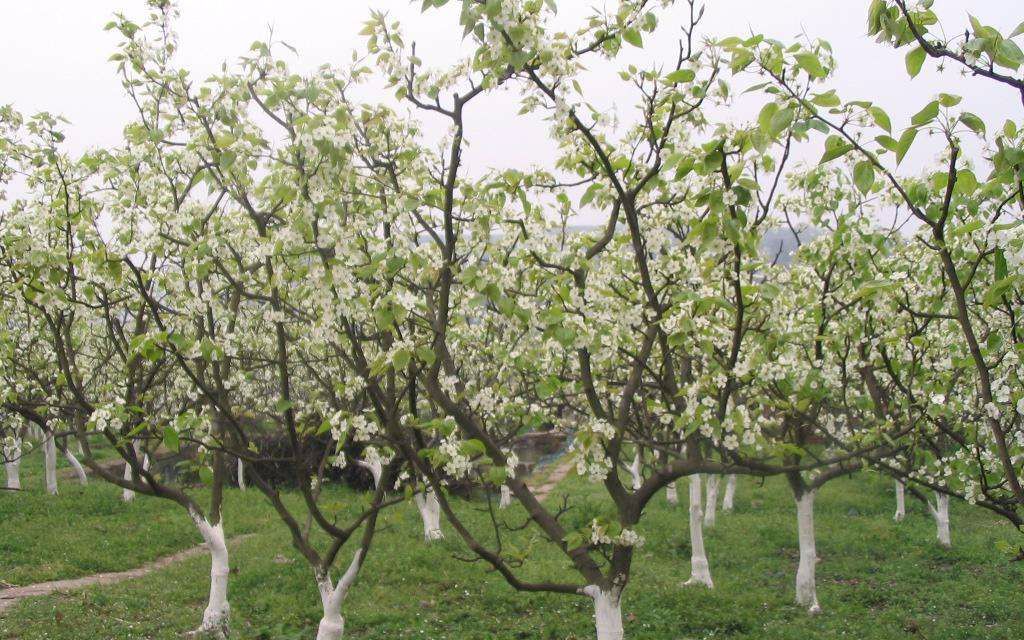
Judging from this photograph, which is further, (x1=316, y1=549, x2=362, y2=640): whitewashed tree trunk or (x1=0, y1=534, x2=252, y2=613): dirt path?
(x1=0, y1=534, x2=252, y2=613): dirt path

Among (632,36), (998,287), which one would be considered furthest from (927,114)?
(632,36)

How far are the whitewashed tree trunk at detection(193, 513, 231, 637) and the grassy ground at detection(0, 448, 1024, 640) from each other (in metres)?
0.76

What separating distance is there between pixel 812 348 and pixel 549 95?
5.60 meters

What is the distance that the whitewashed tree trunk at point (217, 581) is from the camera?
9.95 meters

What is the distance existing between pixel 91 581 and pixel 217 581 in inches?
217

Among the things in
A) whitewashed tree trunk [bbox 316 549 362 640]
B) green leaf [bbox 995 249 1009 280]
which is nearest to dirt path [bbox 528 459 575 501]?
whitewashed tree trunk [bbox 316 549 362 640]

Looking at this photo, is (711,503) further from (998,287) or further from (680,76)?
(998,287)

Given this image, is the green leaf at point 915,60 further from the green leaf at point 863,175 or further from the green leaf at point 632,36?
the green leaf at point 632,36

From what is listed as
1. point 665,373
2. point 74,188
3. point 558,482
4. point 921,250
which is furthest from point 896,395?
point 558,482

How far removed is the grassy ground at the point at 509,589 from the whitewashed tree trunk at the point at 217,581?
2.51ft

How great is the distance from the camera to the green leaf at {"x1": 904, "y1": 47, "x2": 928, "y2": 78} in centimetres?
287

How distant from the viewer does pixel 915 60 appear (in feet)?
9.46

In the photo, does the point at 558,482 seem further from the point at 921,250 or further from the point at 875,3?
the point at 875,3

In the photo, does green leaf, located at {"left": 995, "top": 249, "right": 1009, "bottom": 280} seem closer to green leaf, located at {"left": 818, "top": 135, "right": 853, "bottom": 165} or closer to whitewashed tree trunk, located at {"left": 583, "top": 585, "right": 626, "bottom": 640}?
green leaf, located at {"left": 818, "top": 135, "right": 853, "bottom": 165}
